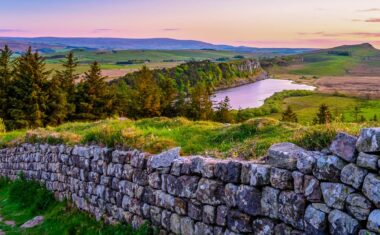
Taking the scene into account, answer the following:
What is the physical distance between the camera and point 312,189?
212 inches

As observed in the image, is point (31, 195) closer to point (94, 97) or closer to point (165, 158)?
point (165, 158)

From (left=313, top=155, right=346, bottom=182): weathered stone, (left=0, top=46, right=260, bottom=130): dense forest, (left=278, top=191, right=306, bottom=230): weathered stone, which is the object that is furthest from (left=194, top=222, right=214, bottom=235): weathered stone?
(left=0, top=46, right=260, bottom=130): dense forest

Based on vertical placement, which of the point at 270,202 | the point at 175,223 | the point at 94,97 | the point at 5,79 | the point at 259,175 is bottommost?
Result: the point at 94,97

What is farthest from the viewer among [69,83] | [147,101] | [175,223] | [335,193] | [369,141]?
[69,83]

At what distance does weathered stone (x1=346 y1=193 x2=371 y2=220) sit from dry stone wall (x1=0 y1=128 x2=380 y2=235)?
0.01m

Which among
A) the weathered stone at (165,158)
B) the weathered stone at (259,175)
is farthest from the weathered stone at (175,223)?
the weathered stone at (259,175)

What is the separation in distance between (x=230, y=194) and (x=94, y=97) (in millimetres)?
48389

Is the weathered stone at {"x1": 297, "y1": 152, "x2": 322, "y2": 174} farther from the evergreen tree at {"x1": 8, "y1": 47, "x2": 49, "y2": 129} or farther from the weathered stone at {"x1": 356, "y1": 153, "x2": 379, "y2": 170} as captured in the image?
the evergreen tree at {"x1": 8, "y1": 47, "x2": 49, "y2": 129}

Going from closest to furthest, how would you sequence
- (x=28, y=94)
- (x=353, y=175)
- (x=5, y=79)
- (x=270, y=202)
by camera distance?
(x=353, y=175), (x=270, y=202), (x=28, y=94), (x=5, y=79)

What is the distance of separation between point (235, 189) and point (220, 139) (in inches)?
169

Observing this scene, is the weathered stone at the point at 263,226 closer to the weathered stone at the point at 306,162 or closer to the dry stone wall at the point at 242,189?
the dry stone wall at the point at 242,189

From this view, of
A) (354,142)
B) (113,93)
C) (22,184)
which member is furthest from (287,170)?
(113,93)

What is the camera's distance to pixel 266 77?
614ft

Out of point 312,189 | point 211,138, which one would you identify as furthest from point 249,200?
point 211,138
